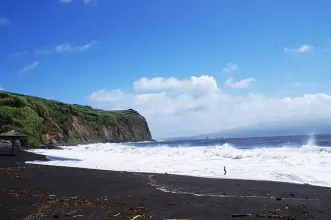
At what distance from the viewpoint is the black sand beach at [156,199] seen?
289 inches

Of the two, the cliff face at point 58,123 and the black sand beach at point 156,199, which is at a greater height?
the cliff face at point 58,123

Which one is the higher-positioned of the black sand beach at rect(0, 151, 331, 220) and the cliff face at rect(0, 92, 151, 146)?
the cliff face at rect(0, 92, 151, 146)

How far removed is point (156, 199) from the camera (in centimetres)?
906

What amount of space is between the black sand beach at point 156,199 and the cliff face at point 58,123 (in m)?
34.2

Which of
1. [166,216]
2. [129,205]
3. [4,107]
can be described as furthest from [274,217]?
[4,107]

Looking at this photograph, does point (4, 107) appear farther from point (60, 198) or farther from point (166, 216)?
point (166, 216)

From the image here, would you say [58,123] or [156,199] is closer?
[156,199]

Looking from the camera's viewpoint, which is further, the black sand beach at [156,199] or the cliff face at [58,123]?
the cliff face at [58,123]

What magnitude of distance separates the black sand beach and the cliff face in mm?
34225

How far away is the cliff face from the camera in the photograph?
1788 inches

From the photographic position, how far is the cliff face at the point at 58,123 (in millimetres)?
45406

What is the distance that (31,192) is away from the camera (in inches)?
396

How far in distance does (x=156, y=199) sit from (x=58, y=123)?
60949mm

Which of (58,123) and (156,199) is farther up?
(58,123)
